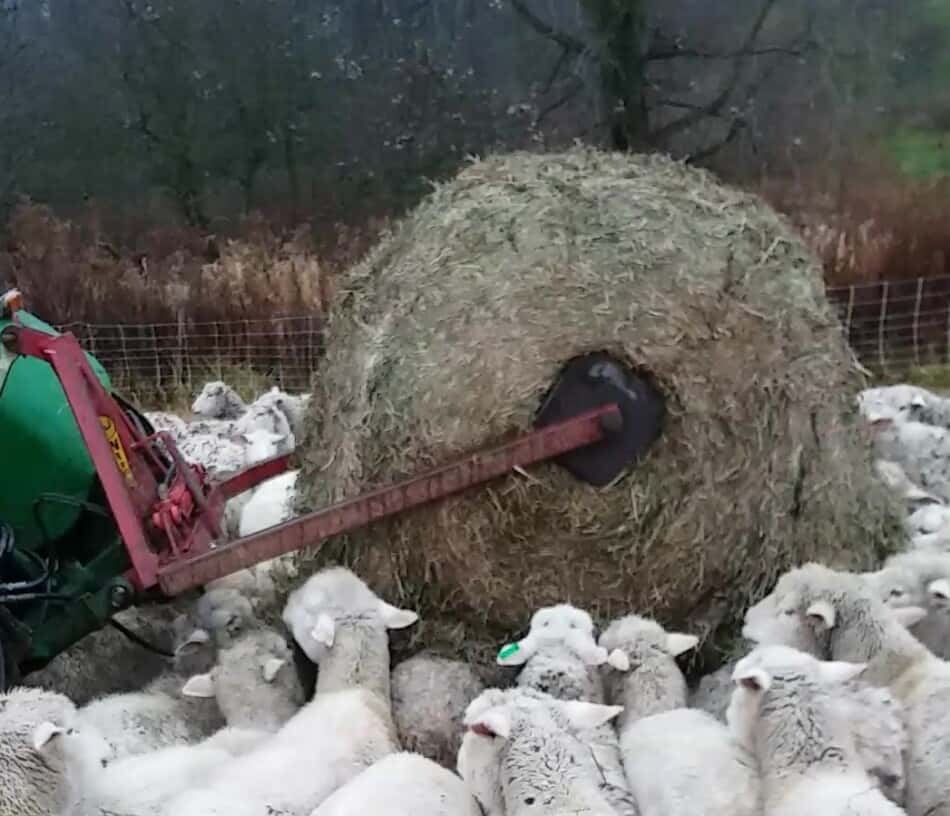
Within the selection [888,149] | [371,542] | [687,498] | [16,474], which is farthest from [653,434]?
[888,149]

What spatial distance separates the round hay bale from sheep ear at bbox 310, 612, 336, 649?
1.34ft

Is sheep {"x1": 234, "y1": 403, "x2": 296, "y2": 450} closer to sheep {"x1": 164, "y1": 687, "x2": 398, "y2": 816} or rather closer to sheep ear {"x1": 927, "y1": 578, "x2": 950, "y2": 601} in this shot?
sheep {"x1": 164, "y1": 687, "x2": 398, "y2": 816}

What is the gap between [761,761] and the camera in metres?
2.97

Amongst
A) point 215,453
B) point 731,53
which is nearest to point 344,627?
point 215,453

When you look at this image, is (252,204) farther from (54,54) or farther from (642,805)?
Result: (642,805)

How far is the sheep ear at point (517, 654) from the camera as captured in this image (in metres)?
3.47

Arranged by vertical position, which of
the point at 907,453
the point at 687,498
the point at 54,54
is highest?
the point at 54,54

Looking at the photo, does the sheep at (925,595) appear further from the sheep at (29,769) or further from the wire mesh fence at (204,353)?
the wire mesh fence at (204,353)

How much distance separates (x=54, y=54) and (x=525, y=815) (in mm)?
7811

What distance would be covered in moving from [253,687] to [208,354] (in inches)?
219

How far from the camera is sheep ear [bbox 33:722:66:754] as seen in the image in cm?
284

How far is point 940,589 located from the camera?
367cm

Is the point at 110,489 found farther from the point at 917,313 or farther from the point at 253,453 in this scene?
the point at 917,313

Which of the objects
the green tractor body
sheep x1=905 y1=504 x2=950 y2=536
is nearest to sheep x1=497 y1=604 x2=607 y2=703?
the green tractor body
